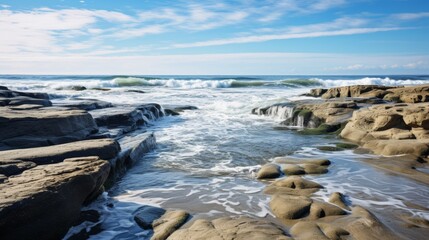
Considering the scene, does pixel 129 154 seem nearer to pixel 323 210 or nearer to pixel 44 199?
pixel 44 199

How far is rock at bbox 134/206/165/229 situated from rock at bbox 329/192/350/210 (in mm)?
2676

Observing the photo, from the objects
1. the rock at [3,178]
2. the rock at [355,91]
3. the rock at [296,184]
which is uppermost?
the rock at [355,91]

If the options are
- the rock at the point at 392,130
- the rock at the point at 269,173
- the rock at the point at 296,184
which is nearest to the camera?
the rock at the point at 296,184

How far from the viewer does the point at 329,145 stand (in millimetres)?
10344

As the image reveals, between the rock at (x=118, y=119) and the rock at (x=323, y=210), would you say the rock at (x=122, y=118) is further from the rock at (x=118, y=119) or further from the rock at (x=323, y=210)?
the rock at (x=323, y=210)

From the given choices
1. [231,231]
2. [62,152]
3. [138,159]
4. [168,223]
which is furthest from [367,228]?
[138,159]

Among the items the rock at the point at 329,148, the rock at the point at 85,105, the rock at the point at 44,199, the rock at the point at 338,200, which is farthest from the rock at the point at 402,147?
the rock at the point at 85,105

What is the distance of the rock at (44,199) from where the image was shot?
357 cm

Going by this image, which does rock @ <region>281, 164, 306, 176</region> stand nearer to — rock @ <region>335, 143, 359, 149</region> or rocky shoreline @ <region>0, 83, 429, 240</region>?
rocky shoreline @ <region>0, 83, 429, 240</region>

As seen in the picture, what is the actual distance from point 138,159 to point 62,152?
292 centimetres

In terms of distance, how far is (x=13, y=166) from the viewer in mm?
4789

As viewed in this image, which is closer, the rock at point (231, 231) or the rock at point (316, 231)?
the rock at point (231, 231)

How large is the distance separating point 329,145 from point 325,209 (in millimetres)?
5784

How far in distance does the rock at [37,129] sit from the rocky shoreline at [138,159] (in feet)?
0.06
